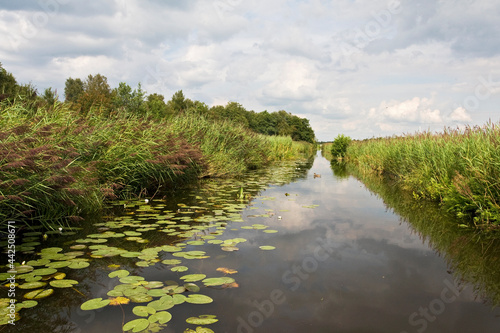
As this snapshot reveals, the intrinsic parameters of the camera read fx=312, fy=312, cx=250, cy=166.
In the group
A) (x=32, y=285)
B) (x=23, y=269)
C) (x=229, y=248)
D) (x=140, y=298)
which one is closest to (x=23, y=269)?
(x=23, y=269)

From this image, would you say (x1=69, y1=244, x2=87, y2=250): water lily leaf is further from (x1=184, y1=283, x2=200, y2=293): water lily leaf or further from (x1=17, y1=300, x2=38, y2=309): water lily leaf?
(x1=184, y1=283, x2=200, y2=293): water lily leaf

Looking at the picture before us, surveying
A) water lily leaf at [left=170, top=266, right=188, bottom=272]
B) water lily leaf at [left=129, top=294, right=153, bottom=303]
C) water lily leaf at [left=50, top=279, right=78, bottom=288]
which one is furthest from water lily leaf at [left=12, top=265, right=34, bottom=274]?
water lily leaf at [left=170, top=266, right=188, bottom=272]

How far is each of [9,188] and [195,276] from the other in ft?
7.43

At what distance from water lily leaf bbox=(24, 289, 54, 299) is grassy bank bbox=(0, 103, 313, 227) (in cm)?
84

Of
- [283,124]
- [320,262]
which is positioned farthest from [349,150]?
[283,124]

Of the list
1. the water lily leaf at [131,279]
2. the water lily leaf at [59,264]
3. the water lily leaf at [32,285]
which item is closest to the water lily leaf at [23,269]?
the water lily leaf at [59,264]

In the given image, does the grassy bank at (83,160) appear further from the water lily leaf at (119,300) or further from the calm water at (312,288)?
the water lily leaf at (119,300)

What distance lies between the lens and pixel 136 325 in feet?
6.94

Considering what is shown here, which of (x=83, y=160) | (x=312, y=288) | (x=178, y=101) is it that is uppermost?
(x=178, y=101)

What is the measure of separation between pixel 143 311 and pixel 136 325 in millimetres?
169

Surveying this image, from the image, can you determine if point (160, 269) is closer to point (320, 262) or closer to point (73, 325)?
point (73, 325)

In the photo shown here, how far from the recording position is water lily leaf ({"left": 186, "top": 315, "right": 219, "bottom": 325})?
2209 millimetres

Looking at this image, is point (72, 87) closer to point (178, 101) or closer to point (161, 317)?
point (178, 101)

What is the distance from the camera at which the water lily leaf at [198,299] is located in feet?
8.08
